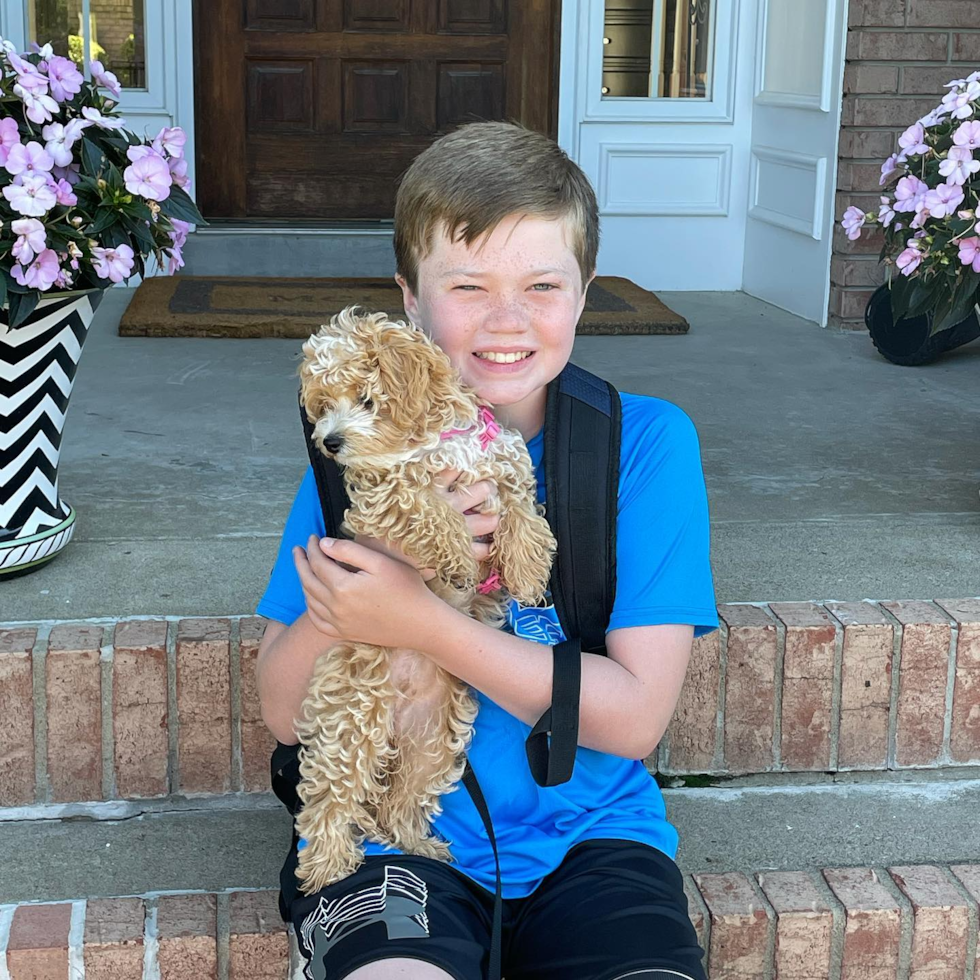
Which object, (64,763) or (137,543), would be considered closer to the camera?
(64,763)

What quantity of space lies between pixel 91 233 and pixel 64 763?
1.00 m

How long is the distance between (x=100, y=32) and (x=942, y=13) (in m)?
3.81

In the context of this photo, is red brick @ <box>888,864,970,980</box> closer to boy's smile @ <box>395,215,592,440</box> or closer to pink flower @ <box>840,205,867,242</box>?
boy's smile @ <box>395,215,592,440</box>

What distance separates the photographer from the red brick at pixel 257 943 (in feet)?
6.53

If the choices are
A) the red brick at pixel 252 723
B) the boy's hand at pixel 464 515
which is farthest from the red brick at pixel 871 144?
the boy's hand at pixel 464 515

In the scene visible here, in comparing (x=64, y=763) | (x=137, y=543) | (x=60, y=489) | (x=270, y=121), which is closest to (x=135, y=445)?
(x=60, y=489)

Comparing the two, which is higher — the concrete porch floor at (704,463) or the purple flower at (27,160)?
the purple flower at (27,160)

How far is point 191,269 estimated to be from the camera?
256 inches

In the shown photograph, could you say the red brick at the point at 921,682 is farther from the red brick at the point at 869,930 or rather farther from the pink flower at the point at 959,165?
the pink flower at the point at 959,165

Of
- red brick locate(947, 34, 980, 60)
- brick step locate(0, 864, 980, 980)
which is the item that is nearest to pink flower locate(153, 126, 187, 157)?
brick step locate(0, 864, 980, 980)

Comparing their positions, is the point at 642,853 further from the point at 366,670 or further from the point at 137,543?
the point at 137,543

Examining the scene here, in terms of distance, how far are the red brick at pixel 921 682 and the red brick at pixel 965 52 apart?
3742 mm

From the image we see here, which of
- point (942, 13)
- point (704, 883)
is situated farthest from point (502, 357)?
point (942, 13)

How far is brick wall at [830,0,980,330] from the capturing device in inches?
217
